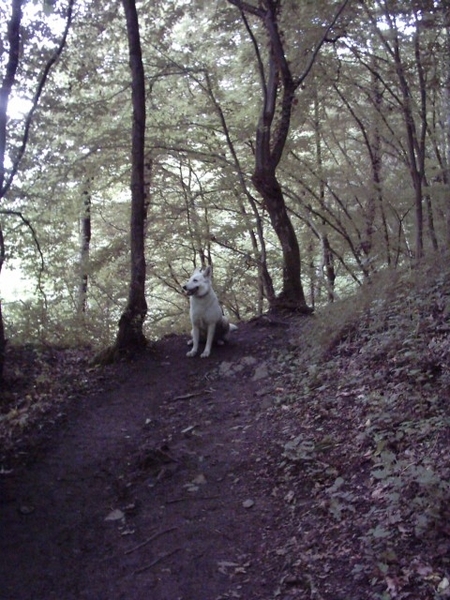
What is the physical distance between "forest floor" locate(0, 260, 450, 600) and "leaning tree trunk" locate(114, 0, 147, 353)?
4.09 ft

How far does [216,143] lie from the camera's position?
13.6 m

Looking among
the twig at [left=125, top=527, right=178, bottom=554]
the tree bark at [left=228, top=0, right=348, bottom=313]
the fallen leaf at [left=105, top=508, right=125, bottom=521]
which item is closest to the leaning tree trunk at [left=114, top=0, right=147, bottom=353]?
the tree bark at [left=228, top=0, right=348, bottom=313]

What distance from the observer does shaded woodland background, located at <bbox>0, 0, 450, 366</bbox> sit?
992 cm

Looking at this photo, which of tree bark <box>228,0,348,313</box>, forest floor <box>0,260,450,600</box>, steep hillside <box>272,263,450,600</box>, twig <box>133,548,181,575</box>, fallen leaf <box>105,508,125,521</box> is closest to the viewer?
steep hillside <box>272,263,450,600</box>

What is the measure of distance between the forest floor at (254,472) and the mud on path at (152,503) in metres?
0.02

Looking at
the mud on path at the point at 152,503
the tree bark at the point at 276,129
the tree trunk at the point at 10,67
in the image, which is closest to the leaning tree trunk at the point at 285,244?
the tree bark at the point at 276,129

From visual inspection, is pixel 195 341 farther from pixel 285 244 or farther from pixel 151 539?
pixel 151 539

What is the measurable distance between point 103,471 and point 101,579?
1.72m

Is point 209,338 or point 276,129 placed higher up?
point 276,129

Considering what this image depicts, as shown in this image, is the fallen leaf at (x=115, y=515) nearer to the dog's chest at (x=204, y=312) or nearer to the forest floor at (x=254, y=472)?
the forest floor at (x=254, y=472)

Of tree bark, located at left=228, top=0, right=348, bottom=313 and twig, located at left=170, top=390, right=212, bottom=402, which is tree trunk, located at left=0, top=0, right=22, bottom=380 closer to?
twig, located at left=170, top=390, right=212, bottom=402

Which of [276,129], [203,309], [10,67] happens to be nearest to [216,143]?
[276,129]

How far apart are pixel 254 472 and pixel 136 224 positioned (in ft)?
17.9

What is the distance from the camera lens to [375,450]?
4348 mm
